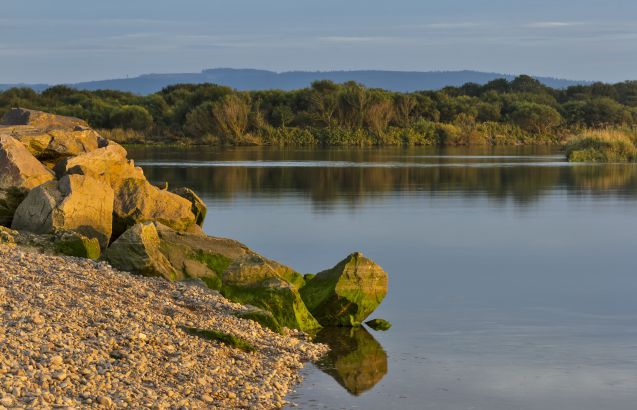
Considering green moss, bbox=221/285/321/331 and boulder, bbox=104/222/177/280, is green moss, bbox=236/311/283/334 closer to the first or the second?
green moss, bbox=221/285/321/331

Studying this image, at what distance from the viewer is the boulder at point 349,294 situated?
447 inches

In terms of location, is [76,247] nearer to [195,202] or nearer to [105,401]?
[195,202]

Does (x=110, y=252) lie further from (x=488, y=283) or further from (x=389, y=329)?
(x=488, y=283)

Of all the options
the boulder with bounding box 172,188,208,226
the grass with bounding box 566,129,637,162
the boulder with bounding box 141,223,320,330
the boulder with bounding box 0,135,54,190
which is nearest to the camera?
the boulder with bounding box 141,223,320,330

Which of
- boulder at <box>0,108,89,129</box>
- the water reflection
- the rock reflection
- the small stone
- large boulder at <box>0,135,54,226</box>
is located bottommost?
the rock reflection

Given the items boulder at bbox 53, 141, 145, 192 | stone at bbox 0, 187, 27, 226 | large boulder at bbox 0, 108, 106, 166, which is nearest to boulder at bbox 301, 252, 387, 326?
boulder at bbox 53, 141, 145, 192

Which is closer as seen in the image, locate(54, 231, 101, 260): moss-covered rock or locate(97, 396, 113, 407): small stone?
locate(97, 396, 113, 407): small stone

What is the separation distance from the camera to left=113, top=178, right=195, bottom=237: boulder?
14.5 metres

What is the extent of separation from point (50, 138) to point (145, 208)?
9.55 feet

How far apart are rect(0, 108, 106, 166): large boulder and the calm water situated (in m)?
2.87

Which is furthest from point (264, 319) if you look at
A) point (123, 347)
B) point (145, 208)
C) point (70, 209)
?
point (145, 208)

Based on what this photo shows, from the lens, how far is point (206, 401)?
780 cm

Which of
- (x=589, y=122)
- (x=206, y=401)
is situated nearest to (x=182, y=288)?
(x=206, y=401)

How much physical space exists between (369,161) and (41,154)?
22.3 metres
